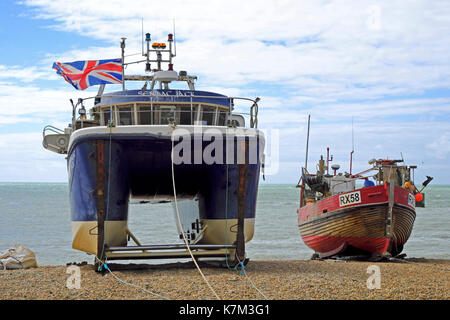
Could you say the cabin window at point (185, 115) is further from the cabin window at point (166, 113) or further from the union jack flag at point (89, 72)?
the union jack flag at point (89, 72)

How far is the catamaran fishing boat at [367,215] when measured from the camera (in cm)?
1490

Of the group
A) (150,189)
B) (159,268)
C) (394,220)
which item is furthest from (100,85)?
(394,220)

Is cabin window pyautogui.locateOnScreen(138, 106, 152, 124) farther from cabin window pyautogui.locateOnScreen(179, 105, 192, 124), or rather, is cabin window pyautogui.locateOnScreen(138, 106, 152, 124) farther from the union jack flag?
the union jack flag

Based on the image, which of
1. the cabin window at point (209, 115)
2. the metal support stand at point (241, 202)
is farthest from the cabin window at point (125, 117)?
the metal support stand at point (241, 202)

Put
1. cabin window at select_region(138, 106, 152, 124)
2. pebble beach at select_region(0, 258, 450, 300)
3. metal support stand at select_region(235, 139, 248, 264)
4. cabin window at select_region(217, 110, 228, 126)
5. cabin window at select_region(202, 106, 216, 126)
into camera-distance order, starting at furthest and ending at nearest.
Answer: cabin window at select_region(217, 110, 228, 126) < cabin window at select_region(202, 106, 216, 126) < cabin window at select_region(138, 106, 152, 124) < metal support stand at select_region(235, 139, 248, 264) < pebble beach at select_region(0, 258, 450, 300)

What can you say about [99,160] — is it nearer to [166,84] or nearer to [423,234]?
[166,84]

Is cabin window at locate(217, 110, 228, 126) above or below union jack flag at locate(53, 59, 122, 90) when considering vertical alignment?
below

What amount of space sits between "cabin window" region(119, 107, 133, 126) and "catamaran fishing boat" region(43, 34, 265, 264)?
21mm

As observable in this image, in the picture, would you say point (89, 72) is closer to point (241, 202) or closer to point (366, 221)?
point (241, 202)

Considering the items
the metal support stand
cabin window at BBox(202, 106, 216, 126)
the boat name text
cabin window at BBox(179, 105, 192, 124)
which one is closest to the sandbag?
cabin window at BBox(179, 105, 192, 124)

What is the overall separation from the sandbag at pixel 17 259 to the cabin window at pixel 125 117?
3.34 meters

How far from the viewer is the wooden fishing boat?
48.9 ft

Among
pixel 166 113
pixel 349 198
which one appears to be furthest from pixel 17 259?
pixel 349 198

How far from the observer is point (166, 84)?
13.4m
